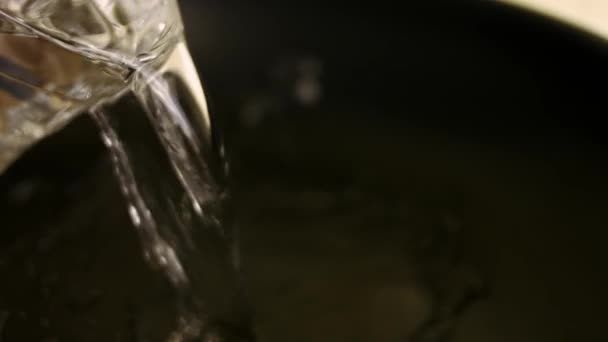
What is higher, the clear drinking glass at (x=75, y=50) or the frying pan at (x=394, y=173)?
the clear drinking glass at (x=75, y=50)

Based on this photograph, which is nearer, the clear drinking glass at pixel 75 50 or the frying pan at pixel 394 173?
the clear drinking glass at pixel 75 50

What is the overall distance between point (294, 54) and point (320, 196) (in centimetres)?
10

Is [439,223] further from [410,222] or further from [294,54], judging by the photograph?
[294,54]

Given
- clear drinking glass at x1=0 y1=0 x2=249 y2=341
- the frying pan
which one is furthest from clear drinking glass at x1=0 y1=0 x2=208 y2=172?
the frying pan

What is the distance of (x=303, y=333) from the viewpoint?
42 centimetres

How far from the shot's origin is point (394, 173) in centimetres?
48

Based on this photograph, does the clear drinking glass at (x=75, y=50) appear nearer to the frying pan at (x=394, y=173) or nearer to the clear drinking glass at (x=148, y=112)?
the clear drinking glass at (x=148, y=112)

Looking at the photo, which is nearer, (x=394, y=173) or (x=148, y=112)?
(x=148, y=112)

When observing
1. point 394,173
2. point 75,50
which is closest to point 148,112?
point 75,50

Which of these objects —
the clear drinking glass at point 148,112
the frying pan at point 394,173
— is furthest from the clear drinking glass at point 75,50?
the frying pan at point 394,173

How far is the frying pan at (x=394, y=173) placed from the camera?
42 cm

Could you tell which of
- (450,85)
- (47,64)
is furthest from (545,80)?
(47,64)

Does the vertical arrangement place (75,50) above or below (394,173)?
above

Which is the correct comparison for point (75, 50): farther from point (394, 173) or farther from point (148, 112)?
point (394, 173)
